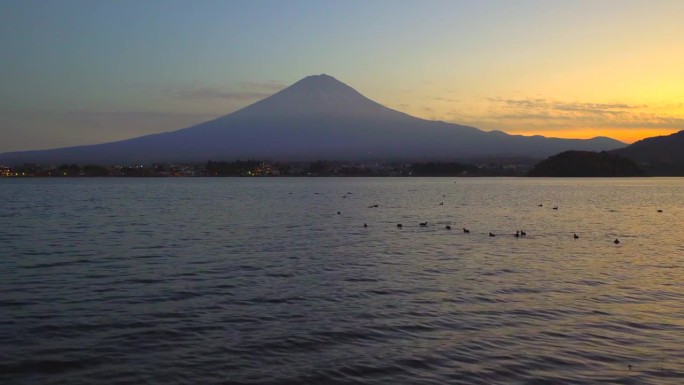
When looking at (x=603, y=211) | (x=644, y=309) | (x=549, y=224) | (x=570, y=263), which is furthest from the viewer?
(x=603, y=211)

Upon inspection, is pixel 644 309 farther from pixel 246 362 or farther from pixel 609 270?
pixel 246 362

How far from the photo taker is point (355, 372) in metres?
9.98

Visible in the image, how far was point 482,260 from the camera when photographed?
2275cm

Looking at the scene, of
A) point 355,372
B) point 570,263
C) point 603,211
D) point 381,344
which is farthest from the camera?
point 603,211

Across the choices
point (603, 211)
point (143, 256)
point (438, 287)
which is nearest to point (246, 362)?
point (438, 287)

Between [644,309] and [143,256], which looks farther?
[143,256]

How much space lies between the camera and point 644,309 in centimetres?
1470

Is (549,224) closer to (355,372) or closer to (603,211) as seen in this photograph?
(603,211)

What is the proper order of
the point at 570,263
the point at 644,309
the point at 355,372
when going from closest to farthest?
the point at 355,372, the point at 644,309, the point at 570,263

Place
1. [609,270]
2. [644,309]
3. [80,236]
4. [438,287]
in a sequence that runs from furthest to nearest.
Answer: [80,236], [609,270], [438,287], [644,309]

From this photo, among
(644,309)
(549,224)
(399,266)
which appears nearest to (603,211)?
(549,224)

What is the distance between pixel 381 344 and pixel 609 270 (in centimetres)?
1226

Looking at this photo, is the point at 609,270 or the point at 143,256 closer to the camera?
the point at 609,270

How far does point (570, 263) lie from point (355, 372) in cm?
1463
